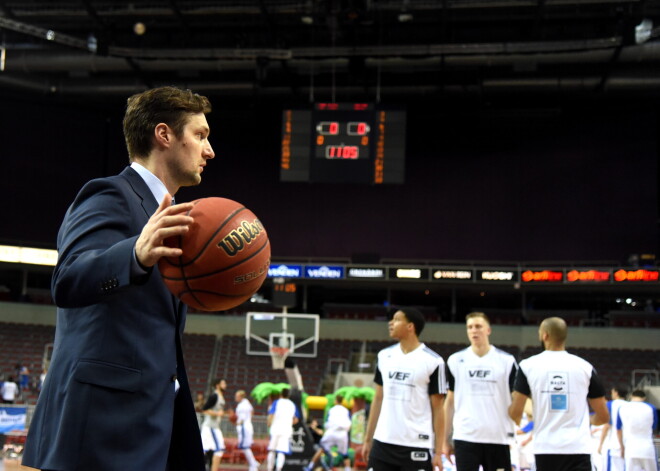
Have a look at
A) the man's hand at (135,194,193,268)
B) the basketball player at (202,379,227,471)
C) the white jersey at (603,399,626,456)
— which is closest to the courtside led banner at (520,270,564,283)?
the white jersey at (603,399,626,456)

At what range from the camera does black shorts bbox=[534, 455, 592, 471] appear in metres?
6.43

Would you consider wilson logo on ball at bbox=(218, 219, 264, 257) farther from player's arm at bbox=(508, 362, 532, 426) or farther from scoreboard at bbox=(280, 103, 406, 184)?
scoreboard at bbox=(280, 103, 406, 184)

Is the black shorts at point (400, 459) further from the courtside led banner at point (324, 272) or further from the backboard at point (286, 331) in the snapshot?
the courtside led banner at point (324, 272)

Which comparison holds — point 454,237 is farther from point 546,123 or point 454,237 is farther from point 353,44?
point 353,44

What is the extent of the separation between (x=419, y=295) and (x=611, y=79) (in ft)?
37.5

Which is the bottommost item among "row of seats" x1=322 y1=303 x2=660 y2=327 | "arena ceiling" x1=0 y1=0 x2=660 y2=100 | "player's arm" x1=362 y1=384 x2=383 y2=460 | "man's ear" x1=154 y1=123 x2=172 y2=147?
"player's arm" x1=362 y1=384 x2=383 y2=460

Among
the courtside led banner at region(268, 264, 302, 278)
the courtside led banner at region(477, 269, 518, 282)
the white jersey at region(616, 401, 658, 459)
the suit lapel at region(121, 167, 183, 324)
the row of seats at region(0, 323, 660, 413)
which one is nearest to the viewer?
the suit lapel at region(121, 167, 183, 324)

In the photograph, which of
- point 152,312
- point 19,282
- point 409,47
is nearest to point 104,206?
point 152,312

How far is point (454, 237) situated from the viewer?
29641 millimetres

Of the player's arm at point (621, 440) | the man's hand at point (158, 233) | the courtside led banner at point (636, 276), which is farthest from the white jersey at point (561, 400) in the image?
the courtside led banner at point (636, 276)

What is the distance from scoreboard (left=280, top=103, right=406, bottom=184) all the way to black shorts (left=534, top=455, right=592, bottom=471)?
12.8 meters

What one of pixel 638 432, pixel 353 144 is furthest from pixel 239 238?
pixel 353 144

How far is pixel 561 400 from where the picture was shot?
6.54 metres

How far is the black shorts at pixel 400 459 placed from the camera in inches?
259
